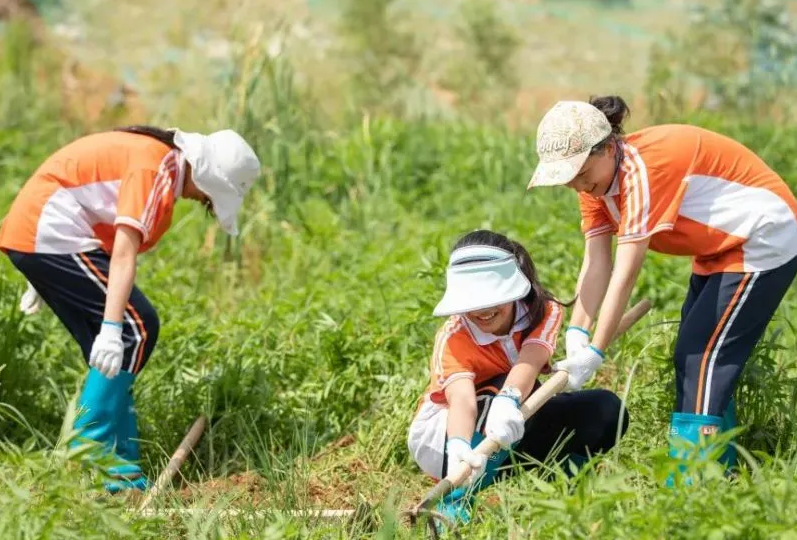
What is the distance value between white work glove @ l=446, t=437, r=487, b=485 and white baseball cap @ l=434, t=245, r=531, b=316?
1.30 ft

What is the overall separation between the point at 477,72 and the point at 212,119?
4712mm

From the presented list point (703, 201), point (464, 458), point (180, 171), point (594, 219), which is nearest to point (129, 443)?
point (180, 171)

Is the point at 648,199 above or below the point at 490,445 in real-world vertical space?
above

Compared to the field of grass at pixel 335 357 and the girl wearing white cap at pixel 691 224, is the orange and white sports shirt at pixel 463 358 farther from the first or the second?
the field of grass at pixel 335 357

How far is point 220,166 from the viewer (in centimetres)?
418

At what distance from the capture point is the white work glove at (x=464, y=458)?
10.8 feet

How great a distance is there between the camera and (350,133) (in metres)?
8.06

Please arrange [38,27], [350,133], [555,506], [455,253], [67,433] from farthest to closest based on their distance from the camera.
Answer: [38,27], [350,133], [455,253], [67,433], [555,506]

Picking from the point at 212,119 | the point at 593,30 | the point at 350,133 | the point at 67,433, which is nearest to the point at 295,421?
the point at 67,433

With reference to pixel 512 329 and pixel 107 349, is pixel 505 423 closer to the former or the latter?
pixel 512 329

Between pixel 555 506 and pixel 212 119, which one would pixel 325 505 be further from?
pixel 212 119

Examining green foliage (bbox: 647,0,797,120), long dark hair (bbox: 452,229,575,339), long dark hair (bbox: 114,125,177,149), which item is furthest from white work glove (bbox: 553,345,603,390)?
green foliage (bbox: 647,0,797,120)

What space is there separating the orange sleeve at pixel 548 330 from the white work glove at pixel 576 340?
0.05m

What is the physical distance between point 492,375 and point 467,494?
19.3 inches
